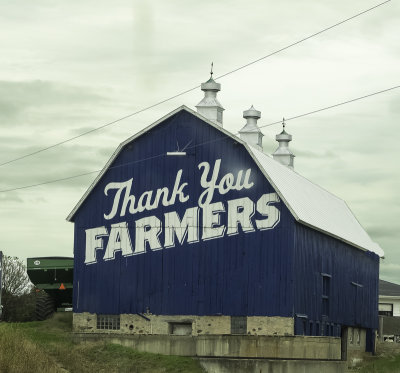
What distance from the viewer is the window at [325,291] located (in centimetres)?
4269

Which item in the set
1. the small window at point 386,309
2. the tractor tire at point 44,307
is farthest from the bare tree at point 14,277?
the small window at point 386,309

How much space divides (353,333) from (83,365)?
2170 centimetres

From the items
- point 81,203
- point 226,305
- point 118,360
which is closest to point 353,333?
point 226,305

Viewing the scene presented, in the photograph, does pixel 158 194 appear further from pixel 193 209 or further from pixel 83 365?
pixel 83 365

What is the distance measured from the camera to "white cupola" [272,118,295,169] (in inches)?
2208

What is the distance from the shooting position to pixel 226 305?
39.3m

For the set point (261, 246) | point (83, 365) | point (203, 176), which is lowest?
point (83, 365)

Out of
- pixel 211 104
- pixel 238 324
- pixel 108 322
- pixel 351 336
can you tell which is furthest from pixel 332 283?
pixel 108 322

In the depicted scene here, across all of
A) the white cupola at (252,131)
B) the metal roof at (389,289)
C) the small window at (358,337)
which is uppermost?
the white cupola at (252,131)

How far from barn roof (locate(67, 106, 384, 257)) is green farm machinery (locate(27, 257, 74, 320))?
9.78 ft

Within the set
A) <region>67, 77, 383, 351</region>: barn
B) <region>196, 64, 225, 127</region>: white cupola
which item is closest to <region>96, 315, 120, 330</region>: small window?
<region>67, 77, 383, 351</region>: barn

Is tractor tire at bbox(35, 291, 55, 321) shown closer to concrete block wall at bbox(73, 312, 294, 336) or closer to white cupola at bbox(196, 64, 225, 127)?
concrete block wall at bbox(73, 312, 294, 336)

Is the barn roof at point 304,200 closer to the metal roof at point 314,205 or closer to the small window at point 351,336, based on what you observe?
the metal roof at point 314,205

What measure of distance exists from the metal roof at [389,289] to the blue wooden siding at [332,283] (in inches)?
1049
